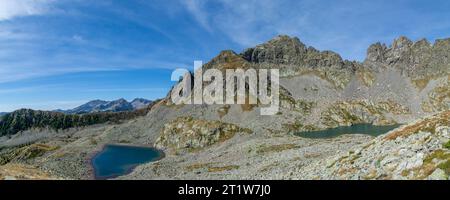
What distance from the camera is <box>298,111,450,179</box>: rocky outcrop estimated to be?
96.4ft

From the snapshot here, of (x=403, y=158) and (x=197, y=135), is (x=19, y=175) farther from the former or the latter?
(x=197, y=135)

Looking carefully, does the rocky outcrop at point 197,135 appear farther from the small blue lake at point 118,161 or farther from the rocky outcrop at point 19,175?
the rocky outcrop at point 19,175

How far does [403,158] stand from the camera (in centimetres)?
3291

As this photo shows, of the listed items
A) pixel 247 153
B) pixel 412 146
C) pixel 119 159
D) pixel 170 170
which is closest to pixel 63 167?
pixel 119 159

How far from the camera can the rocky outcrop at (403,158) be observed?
96.4ft

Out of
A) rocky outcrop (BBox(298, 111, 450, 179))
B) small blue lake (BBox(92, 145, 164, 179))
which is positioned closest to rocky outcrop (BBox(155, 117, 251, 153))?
small blue lake (BBox(92, 145, 164, 179))

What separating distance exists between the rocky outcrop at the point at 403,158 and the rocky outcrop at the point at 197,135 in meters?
129

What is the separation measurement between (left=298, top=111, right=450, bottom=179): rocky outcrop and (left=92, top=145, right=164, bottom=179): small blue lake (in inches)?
3647

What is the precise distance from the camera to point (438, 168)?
27.7 metres

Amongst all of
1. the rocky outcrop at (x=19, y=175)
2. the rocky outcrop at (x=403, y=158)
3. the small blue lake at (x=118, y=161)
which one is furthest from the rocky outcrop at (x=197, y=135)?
the rocky outcrop at (x=403, y=158)
